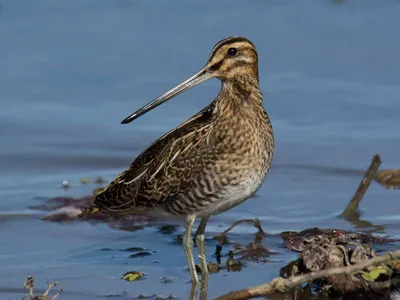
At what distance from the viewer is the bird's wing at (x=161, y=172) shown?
698 cm

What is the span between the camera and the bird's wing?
698cm

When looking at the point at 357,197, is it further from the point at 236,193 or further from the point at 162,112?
the point at 162,112

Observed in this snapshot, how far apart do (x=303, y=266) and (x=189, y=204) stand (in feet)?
2.75

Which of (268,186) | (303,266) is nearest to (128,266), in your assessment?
(303,266)

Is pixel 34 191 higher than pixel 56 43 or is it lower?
lower

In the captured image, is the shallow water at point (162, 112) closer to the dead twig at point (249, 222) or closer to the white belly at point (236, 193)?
the dead twig at point (249, 222)

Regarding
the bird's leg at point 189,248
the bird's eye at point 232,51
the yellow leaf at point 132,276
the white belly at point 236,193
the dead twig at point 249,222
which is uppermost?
the bird's eye at point 232,51

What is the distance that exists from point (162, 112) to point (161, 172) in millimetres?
2664

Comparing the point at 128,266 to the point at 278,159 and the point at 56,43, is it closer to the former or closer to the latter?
the point at 278,159

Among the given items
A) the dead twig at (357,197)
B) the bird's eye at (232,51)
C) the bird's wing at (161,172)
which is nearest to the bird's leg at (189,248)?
the bird's wing at (161,172)

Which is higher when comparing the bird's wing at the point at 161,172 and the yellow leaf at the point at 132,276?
the bird's wing at the point at 161,172

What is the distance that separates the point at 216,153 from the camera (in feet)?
22.7

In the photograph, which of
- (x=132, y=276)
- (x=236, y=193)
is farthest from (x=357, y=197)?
(x=132, y=276)

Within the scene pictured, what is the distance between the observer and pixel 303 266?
6.39 metres
